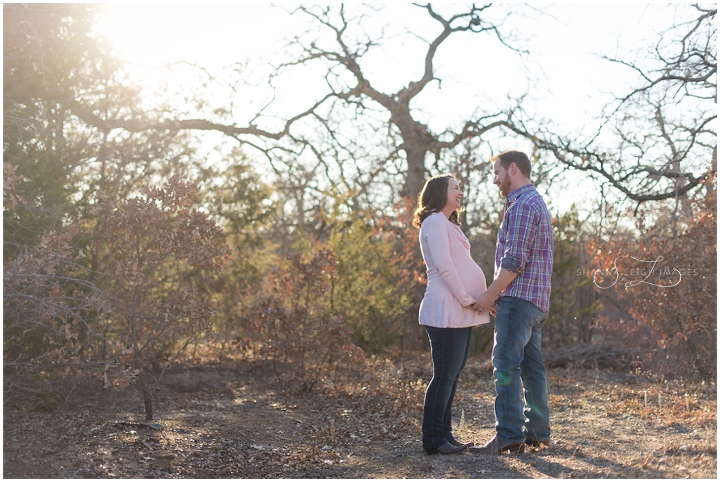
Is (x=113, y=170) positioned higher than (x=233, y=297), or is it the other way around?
(x=113, y=170)

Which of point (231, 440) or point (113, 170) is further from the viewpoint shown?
point (113, 170)

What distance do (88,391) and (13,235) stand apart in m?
1.88

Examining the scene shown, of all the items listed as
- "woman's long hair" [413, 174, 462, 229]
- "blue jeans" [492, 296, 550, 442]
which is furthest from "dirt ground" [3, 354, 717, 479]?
"woman's long hair" [413, 174, 462, 229]

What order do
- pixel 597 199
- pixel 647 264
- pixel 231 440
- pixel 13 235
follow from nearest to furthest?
pixel 231 440, pixel 13 235, pixel 647 264, pixel 597 199

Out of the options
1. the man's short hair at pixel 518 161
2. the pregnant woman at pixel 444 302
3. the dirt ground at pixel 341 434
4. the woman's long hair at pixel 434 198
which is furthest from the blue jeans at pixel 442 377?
the man's short hair at pixel 518 161

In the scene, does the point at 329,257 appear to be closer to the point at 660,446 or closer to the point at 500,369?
the point at 500,369

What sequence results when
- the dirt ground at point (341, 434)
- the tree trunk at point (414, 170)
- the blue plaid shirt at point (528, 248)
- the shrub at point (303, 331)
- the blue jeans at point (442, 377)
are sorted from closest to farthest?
the dirt ground at point (341, 434) < the blue plaid shirt at point (528, 248) < the blue jeans at point (442, 377) < the shrub at point (303, 331) < the tree trunk at point (414, 170)

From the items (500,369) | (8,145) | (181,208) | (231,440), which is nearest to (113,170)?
(8,145)

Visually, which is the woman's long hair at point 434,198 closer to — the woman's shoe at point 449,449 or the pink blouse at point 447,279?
the pink blouse at point 447,279

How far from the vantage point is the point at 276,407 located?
7305 millimetres

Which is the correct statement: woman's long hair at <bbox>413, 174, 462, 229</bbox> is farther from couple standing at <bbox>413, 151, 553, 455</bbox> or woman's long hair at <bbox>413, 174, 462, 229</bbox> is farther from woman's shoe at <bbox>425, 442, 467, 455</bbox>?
woman's shoe at <bbox>425, 442, 467, 455</bbox>

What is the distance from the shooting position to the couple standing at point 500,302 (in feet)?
15.5

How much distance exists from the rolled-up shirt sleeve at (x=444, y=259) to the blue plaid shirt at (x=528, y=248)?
0.97 ft

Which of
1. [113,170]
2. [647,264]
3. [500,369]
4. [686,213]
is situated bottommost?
[500,369]
